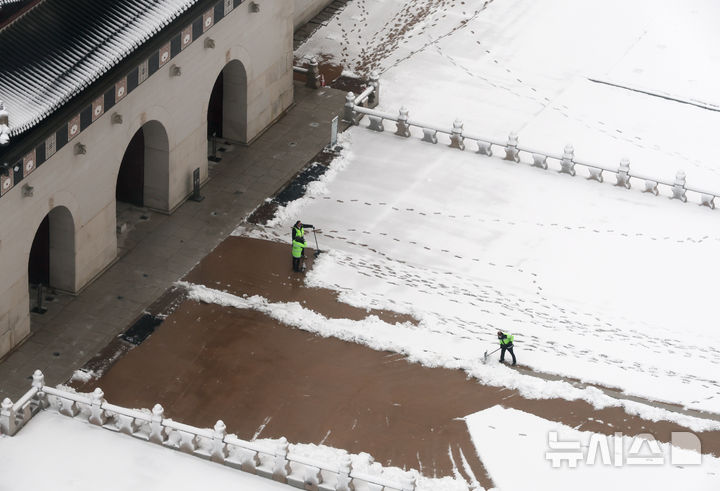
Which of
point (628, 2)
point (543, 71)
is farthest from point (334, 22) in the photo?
point (628, 2)

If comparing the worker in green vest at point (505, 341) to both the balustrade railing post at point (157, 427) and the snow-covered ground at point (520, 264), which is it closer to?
the snow-covered ground at point (520, 264)

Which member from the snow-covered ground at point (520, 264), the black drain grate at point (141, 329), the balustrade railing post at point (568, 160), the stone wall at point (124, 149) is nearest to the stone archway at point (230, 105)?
the stone wall at point (124, 149)

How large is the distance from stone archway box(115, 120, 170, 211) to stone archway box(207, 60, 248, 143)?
20.1 ft

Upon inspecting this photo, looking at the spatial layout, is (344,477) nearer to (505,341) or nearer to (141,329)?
(505,341)

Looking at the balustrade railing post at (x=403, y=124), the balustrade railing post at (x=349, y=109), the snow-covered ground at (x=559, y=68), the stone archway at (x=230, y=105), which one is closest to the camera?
the stone archway at (x=230, y=105)

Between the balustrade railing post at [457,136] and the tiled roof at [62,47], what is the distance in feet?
52.0

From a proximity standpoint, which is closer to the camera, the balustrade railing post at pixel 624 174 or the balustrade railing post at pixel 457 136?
the balustrade railing post at pixel 624 174

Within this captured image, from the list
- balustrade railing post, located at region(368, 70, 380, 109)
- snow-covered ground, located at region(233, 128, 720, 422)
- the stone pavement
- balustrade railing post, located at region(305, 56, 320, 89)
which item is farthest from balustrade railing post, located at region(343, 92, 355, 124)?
balustrade railing post, located at region(305, 56, 320, 89)

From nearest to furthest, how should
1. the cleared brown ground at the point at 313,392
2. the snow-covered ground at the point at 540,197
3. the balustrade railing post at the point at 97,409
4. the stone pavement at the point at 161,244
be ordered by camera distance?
the balustrade railing post at the point at 97,409 → the cleared brown ground at the point at 313,392 → the stone pavement at the point at 161,244 → the snow-covered ground at the point at 540,197

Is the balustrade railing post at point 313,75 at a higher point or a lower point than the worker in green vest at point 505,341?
higher

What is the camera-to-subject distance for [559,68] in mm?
77375

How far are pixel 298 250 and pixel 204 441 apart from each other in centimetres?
1098

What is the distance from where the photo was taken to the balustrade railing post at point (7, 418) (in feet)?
163

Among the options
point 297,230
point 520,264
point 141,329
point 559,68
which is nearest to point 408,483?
point 141,329
